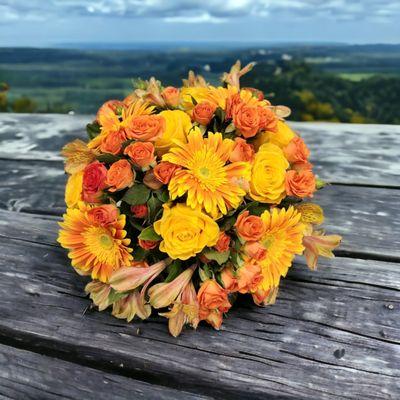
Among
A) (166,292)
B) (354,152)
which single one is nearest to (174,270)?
(166,292)

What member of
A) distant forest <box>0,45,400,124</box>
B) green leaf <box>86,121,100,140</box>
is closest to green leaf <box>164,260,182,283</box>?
green leaf <box>86,121,100,140</box>

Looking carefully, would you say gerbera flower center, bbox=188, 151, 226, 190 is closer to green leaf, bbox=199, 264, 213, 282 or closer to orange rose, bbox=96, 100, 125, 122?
green leaf, bbox=199, 264, 213, 282

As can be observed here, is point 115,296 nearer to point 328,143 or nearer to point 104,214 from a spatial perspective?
point 104,214

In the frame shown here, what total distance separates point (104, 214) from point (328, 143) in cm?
136

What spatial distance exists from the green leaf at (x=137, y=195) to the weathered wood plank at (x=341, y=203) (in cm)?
54

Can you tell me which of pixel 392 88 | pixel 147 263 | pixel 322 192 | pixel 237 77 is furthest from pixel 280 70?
pixel 147 263

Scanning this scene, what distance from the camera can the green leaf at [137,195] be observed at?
34.8 inches

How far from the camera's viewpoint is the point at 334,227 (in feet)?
4.41

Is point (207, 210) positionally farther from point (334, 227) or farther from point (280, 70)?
point (280, 70)

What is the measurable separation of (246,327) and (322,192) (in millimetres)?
737

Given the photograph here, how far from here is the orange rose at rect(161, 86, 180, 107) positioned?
3.33ft

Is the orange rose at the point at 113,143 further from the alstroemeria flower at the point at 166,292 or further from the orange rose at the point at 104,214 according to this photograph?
the alstroemeria flower at the point at 166,292

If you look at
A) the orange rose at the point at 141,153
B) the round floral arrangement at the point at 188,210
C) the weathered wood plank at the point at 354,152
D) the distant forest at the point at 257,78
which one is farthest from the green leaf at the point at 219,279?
the distant forest at the point at 257,78

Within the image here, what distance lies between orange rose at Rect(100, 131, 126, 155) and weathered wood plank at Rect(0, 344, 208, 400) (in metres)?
0.37
